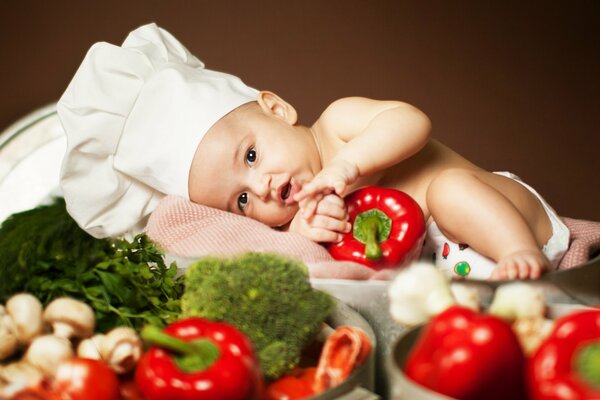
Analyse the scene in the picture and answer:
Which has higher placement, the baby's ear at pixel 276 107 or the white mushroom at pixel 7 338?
the baby's ear at pixel 276 107

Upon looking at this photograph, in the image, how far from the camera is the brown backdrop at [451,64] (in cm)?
208

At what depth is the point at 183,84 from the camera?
56.8 inches

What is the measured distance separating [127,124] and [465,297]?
1006 mm

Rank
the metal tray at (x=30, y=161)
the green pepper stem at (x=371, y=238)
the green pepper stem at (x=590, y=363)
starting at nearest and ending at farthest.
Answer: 1. the green pepper stem at (x=590, y=363)
2. the green pepper stem at (x=371, y=238)
3. the metal tray at (x=30, y=161)

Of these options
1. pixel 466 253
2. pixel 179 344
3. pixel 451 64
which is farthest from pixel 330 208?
pixel 451 64

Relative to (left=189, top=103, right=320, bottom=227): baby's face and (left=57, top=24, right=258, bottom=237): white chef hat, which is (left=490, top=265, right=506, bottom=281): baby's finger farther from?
(left=57, top=24, right=258, bottom=237): white chef hat

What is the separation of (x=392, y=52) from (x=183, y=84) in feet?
2.84

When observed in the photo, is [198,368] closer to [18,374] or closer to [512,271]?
[18,374]

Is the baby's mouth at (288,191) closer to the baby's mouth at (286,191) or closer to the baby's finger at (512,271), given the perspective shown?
the baby's mouth at (286,191)

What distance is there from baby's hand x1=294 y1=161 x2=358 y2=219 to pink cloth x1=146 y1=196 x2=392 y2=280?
0.06 metres

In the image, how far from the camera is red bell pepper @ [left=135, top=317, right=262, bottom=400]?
54cm

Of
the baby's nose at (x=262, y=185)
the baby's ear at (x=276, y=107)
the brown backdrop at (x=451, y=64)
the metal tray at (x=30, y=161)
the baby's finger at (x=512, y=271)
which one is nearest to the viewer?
the baby's finger at (x=512, y=271)

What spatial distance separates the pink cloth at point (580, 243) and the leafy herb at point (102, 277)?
2.30 feet

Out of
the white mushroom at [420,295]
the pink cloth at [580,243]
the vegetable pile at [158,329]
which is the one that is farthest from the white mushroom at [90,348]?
the pink cloth at [580,243]
